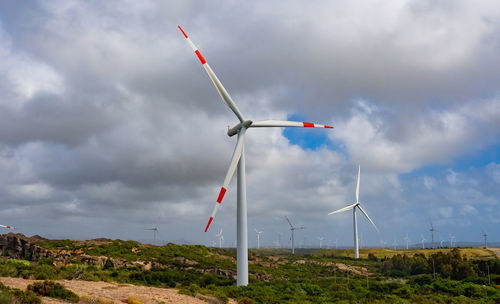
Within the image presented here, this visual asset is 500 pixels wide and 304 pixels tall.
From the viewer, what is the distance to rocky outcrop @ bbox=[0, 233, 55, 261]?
65875mm

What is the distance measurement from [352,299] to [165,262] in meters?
34.7

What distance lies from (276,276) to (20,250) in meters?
42.8

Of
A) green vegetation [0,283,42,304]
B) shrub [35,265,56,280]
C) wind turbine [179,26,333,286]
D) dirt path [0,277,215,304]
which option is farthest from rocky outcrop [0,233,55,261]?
green vegetation [0,283,42,304]

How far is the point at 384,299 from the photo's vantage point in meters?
50.2

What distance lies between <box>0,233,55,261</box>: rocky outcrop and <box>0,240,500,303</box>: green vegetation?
17.4 ft

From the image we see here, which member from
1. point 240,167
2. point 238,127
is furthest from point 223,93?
point 240,167

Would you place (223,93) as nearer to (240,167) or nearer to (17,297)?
(240,167)

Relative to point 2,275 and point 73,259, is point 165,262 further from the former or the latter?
point 2,275

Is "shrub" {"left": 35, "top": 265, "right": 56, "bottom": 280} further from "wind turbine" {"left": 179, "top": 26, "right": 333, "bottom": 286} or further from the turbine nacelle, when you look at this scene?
the turbine nacelle

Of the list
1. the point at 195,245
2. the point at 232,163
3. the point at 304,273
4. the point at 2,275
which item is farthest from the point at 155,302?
the point at 195,245

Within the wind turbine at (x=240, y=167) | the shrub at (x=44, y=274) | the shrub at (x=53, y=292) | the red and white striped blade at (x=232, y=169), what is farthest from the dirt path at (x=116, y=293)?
the wind turbine at (x=240, y=167)

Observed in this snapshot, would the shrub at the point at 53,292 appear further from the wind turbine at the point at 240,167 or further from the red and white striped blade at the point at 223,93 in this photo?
the red and white striped blade at the point at 223,93

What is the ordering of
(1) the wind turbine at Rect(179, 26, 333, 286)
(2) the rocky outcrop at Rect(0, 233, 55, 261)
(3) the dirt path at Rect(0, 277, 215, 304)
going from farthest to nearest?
(2) the rocky outcrop at Rect(0, 233, 55, 261)
(1) the wind turbine at Rect(179, 26, 333, 286)
(3) the dirt path at Rect(0, 277, 215, 304)

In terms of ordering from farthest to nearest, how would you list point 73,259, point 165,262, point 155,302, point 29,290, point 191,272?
point 165,262 < point 191,272 < point 73,259 < point 155,302 < point 29,290
